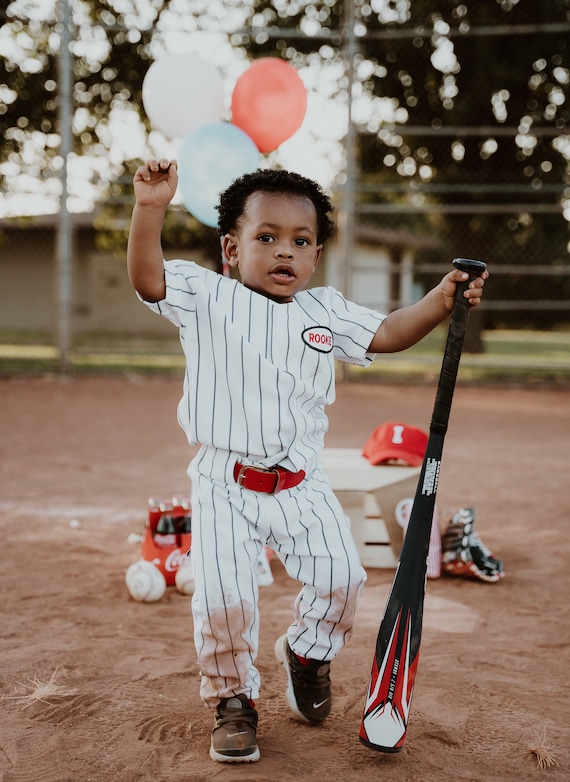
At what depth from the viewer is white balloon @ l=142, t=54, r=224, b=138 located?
4938 mm

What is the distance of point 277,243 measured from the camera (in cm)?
236

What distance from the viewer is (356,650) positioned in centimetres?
298

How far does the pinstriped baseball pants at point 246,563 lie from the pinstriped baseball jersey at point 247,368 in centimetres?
9

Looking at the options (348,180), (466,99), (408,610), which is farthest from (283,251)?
(466,99)

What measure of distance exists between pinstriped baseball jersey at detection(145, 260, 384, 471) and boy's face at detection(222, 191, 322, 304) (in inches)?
2.0

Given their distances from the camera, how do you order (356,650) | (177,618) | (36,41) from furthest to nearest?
(36,41) → (177,618) → (356,650)

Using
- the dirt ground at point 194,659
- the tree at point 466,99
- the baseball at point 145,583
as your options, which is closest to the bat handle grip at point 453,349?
the dirt ground at point 194,659

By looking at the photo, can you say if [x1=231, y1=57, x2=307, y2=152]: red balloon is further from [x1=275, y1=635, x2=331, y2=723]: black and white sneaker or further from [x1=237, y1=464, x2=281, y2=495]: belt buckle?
[x1=275, y1=635, x2=331, y2=723]: black and white sneaker

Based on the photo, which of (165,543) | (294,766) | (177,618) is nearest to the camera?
(294,766)

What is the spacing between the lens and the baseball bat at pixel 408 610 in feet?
7.09

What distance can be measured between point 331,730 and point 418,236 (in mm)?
28334

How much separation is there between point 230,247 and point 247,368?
0.44 m

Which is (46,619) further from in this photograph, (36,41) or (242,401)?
(36,41)

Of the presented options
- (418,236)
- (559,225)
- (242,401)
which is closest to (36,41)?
(559,225)
